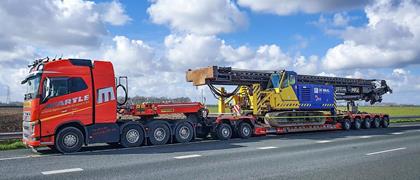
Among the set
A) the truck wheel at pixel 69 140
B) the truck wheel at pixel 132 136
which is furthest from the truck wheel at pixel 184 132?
the truck wheel at pixel 69 140

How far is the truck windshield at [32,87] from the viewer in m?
12.8

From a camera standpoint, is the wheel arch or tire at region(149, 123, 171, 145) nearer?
the wheel arch

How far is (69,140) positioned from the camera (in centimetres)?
1300

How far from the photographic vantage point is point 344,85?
25.5 metres

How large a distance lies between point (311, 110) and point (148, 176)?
603 inches

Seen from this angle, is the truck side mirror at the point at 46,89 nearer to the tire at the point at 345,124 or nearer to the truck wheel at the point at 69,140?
the truck wheel at the point at 69,140

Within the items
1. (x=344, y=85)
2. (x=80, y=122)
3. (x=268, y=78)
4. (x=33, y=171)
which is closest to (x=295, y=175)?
(x=33, y=171)

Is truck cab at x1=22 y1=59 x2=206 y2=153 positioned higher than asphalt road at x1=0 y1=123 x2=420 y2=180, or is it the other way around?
truck cab at x1=22 y1=59 x2=206 y2=153

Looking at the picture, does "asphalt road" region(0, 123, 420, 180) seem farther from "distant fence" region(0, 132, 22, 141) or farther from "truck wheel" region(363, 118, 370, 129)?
"truck wheel" region(363, 118, 370, 129)

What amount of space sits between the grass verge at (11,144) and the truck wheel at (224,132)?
760cm

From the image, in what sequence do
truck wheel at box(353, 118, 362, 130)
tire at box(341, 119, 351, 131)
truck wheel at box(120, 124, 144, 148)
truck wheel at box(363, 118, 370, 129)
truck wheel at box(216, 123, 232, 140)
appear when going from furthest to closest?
truck wheel at box(363, 118, 370, 129) → truck wheel at box(353, 118, 362, 130) → tire at box(341, 119, 351, 131) → truck wheel at box(216, 123, 232, 140) → truck wheel at box(120, 124, 144, 148)

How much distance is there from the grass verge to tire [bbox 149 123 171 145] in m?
4.73

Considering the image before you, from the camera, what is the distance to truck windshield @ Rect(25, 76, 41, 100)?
12.8m

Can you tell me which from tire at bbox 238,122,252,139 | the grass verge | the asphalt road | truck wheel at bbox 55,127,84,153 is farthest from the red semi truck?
tire at bbox 238,122,252,139
